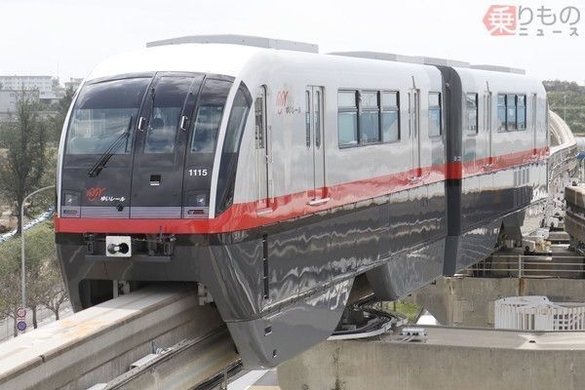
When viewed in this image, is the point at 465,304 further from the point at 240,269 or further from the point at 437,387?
the point at 240,269

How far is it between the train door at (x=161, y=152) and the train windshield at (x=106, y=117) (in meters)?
0.15

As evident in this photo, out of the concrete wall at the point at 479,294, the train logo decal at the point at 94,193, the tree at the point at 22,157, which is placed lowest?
the concrete wall at the point at 479,294

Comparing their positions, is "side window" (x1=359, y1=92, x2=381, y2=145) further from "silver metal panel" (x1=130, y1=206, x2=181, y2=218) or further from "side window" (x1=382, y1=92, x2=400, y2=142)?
"silver metal panel" (x1=130, y1=206, x2=181, y2=218)

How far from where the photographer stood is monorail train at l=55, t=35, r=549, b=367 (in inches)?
434

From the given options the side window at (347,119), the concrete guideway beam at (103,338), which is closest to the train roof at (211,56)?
the side window at (347,119)

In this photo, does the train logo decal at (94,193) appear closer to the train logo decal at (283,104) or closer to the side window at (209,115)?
the side window at (209,115)

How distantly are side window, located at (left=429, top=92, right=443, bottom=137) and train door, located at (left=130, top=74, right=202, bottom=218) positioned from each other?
706 centimetres

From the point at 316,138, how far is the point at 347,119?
104 centimetres

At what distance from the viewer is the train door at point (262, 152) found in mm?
11477

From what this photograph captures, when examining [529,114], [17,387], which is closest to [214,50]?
[17,387]

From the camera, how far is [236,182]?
11.0 m

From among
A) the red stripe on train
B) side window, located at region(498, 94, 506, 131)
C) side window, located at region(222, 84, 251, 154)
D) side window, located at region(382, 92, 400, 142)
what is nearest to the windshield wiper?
the red stripe on train

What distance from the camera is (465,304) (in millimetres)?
27719

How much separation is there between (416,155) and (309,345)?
4.75 m
